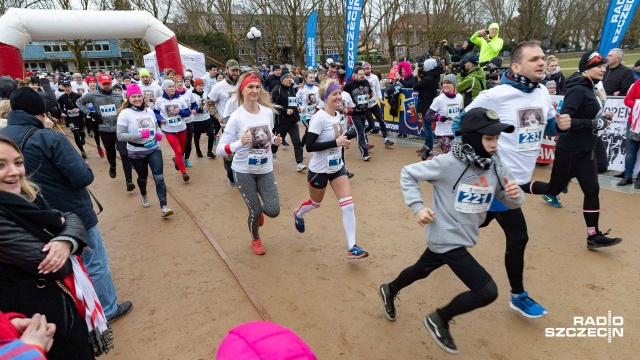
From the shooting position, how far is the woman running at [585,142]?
152 inches

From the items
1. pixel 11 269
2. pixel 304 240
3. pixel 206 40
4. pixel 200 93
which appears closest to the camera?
pixel 11 269

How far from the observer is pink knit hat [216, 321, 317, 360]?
934 millimetres

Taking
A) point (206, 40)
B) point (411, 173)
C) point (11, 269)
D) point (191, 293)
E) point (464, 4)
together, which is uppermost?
point (464, 4)

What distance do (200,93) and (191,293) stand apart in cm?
689

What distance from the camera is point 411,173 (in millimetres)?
2734

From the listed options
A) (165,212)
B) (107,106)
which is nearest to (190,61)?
(107,106)

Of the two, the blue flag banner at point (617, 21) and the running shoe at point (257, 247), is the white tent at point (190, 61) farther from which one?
the blue flag banner at point (617, 21)

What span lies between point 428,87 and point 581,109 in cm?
483

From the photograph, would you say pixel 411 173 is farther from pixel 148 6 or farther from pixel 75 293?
pixel 148 6

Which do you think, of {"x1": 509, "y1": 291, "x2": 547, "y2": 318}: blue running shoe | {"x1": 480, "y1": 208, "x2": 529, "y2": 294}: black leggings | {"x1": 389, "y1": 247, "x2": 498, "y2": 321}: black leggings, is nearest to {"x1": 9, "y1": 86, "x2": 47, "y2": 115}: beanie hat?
{"x1": 389, "y1": 247, "x2": 498, "y2": 321}: black leggings

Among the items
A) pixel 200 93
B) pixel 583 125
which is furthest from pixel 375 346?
pixel 200 93

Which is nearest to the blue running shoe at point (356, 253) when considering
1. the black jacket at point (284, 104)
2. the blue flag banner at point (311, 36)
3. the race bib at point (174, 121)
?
the black jacket at point (284, 104)

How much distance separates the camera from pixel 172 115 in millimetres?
7246

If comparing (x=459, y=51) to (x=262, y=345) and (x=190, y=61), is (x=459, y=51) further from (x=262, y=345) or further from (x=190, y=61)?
(x=190, y=61)
